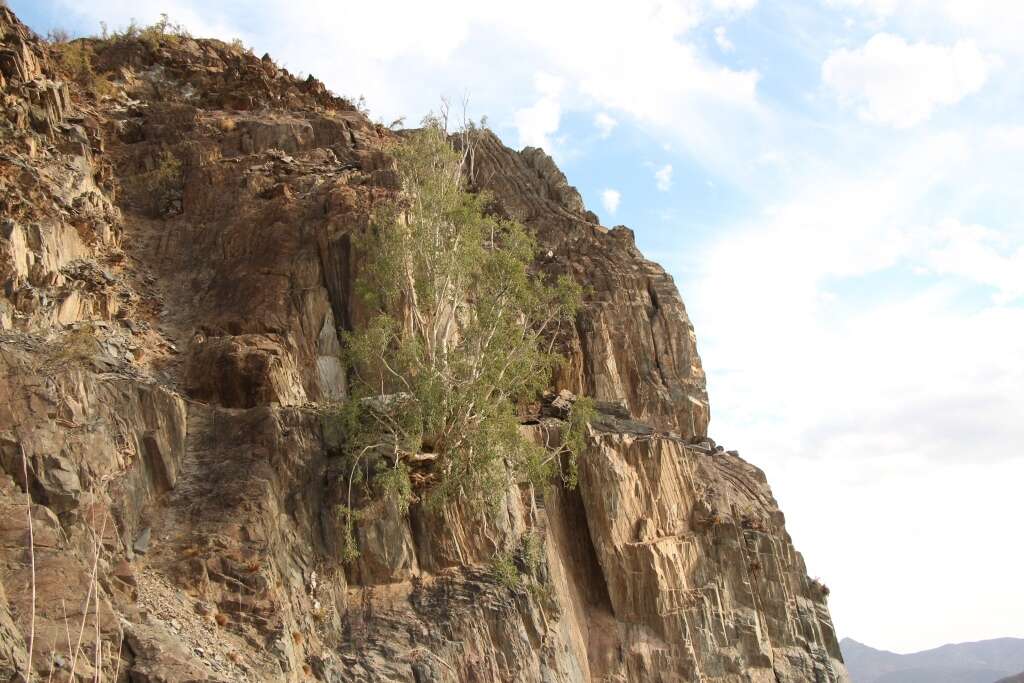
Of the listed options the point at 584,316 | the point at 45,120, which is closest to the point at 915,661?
the point at 584,316

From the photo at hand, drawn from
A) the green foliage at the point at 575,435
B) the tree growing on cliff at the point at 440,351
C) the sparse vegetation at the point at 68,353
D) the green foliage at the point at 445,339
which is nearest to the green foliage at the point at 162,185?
the tree growing on cliff at the point at 440,351

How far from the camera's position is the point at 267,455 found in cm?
2056

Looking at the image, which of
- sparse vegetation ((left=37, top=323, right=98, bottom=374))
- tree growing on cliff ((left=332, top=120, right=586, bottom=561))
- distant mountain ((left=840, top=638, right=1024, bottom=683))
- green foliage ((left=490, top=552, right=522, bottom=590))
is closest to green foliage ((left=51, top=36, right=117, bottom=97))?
tree growing on cliff ((left=332, top=120, right=586, bottom=561))

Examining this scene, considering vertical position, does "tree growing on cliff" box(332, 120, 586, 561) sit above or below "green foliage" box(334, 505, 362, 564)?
above

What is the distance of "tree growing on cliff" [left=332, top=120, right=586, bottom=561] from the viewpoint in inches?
863

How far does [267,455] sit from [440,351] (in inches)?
204

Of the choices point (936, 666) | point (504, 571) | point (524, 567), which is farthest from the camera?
point (936, 666)

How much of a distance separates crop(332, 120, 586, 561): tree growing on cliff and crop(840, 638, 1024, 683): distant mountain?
14548cm

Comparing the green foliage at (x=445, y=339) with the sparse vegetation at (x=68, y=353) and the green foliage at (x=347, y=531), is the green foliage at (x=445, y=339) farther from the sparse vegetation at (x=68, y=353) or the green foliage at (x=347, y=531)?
the sparse vegetation at (x=68, y=353)

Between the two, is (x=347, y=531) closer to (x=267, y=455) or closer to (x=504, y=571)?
(x=267, y=455)

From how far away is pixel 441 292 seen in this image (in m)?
24.9

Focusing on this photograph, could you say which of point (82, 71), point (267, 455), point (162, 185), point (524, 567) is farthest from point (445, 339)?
point (82, 71)

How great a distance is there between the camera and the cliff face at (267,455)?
16.0 metres

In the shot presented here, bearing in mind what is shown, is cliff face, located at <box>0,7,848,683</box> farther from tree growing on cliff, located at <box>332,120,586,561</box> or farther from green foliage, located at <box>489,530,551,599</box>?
tree growing on cliff, located at <box>332,120,586,561</box>
